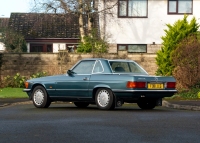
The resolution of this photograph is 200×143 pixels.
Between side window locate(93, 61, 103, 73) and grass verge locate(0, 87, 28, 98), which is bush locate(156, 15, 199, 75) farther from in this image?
side window locate(93, 61, 103, 73)

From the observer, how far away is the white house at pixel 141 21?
39969mm

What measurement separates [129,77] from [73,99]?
6.83 ft

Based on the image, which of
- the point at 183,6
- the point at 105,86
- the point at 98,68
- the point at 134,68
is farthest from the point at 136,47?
the point at 105,86

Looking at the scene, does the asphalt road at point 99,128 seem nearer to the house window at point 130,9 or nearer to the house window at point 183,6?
the house window at point 130,9

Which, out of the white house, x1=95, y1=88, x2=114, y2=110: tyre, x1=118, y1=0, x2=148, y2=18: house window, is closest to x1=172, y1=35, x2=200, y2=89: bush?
x1=95, y1=88, x2=114, y2=110: tyre

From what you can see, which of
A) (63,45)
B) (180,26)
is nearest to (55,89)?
(180,26)

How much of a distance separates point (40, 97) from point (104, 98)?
7.88 ft

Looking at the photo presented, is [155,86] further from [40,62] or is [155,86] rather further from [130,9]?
[130,9]

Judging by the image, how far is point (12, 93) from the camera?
27.0m

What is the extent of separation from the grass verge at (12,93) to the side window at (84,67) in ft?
24.0

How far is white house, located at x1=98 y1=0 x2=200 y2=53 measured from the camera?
3997 centimetres

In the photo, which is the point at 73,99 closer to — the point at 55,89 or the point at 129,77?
the point at 55,89

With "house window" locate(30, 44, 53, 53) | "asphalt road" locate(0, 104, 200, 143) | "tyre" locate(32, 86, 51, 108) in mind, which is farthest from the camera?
"house window" locate(30, 44, 53, 53)

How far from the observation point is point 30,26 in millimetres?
50906
